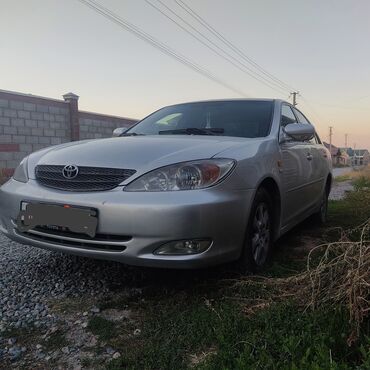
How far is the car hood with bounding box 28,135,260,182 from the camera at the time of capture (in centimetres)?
269

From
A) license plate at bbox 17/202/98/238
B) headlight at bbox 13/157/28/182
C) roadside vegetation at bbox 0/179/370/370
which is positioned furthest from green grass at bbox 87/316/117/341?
headlight at bbox 13/157/28/182

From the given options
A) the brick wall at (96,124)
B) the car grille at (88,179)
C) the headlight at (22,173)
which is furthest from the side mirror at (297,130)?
the brick wall at (96,124)

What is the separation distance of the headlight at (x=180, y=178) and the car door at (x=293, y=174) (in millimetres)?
1017

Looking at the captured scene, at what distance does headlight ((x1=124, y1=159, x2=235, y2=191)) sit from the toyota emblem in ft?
1.38

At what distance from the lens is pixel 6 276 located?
10.5 ft

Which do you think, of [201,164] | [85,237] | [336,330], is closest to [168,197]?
[201,164]

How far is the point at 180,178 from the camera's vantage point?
2.59 meters

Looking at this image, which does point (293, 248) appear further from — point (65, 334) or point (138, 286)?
point (65, 334)

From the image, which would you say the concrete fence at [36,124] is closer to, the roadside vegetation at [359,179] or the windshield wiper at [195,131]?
the windshield wiper at [195,131]

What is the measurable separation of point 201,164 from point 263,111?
1.44 meters

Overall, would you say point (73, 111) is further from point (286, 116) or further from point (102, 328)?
point (102, 328)

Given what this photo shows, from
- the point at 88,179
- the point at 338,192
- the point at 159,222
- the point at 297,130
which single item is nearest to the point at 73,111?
the point at 338,192

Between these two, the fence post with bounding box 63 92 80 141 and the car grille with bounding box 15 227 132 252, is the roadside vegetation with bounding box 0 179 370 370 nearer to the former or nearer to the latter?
the car grille with bounding box 15 227 132 252

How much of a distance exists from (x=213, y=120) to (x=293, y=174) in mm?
845
